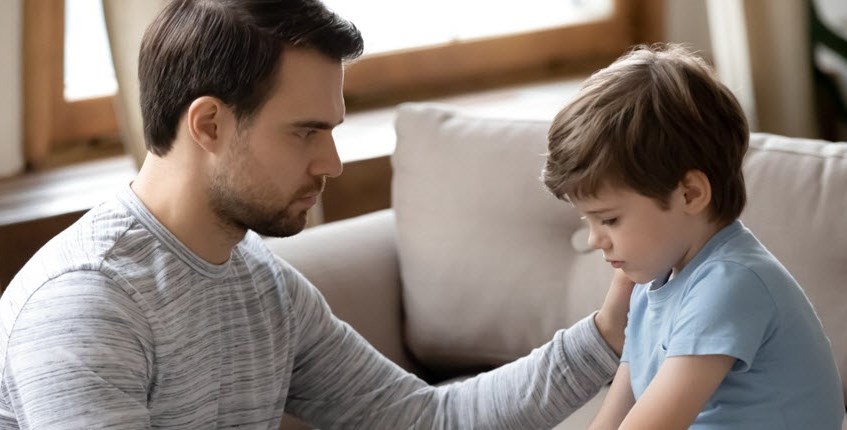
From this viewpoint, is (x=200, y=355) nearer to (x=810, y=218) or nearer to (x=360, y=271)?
(x=360, y=271)

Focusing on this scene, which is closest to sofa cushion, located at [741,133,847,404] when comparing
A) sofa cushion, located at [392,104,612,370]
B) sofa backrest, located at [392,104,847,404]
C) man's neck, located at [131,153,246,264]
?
sofa backrest, located at [392,104,847,404]

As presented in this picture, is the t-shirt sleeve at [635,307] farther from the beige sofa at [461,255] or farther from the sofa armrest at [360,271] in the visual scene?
the sofa armrest at [360,271]

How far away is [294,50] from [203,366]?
16.3 inches

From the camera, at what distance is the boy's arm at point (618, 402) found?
1508 millimetres

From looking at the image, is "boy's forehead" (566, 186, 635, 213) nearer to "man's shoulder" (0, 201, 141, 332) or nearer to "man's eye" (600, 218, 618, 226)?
"man's eye" (600, 218, 618, 226)

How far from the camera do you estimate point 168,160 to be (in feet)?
4.93

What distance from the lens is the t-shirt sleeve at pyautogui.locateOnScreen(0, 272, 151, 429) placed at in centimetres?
133

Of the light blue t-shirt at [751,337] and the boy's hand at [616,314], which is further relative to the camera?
the boy's hand at [616,314]

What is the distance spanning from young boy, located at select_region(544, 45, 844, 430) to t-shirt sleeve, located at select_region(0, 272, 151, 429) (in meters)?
0.53

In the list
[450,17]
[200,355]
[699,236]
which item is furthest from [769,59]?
[200,355]

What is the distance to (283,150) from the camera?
1.49 metres

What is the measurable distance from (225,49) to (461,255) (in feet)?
2.51

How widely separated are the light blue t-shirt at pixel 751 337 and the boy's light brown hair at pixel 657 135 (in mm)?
73

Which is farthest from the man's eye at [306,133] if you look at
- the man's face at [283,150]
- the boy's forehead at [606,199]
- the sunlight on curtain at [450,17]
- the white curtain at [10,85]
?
the sunlight on curtain at [450,17]
